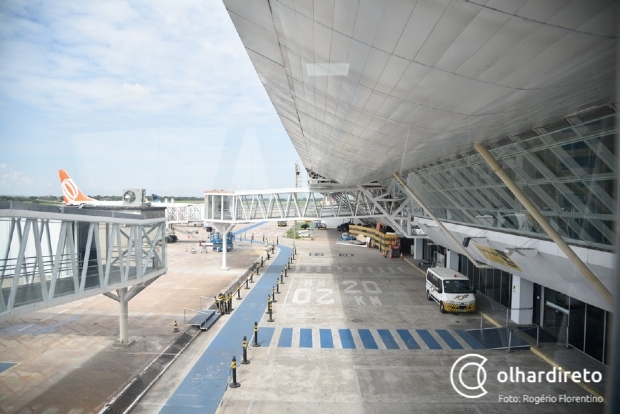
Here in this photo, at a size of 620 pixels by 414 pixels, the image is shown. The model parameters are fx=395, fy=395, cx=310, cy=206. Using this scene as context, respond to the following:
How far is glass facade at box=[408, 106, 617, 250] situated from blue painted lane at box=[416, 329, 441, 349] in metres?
3.77

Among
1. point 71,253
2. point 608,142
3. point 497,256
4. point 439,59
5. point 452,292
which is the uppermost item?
point 439,59

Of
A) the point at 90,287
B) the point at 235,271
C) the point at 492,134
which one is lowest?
the point at 235,271

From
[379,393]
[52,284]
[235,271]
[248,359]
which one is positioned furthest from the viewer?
[235,271]

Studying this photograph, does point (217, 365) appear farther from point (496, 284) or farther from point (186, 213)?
point (186, 213)

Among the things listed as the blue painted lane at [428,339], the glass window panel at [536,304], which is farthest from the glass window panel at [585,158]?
the glass window panel at [536,304]

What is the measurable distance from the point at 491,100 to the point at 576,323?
9507 millimetres

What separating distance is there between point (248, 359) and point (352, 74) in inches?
308

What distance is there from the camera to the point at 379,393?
323 inches

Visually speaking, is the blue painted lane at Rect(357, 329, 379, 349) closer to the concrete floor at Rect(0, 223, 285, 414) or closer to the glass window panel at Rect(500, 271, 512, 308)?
the concrete floor at Rect(0, 223, 285, 414)

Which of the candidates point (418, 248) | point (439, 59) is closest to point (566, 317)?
point (439, 59)

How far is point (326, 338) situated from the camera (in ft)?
37.9

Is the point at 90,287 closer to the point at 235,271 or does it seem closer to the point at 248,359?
the point at 248,359

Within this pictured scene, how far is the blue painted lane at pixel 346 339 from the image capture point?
10.9 m

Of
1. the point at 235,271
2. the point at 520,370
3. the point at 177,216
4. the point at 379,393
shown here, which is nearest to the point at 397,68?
the point at 379,393
